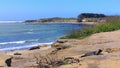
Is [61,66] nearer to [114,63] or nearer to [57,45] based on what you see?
[114,63]

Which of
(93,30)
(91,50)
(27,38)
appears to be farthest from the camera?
(27,38)

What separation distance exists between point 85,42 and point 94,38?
0.77m

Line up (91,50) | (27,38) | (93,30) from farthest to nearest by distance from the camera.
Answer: (27,38), (93,30), (91,50)

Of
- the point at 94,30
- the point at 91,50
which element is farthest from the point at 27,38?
the point at 91,50

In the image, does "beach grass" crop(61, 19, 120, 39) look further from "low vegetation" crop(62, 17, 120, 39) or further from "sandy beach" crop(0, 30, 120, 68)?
"sandy beach" crop(0, 30, 120, 68)

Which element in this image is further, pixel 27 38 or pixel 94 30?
pixel 27 38

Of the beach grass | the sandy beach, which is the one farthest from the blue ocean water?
the sandy beach

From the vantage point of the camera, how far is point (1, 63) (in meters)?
12.4

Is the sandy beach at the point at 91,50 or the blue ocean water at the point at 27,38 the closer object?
the sandy beach at the point at 91,50

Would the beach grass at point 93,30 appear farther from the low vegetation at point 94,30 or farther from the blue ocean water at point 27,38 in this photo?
the blue ocean water at point 27,38

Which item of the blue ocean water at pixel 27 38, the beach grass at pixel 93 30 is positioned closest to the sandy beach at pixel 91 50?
the beach grass at pixel 93 30

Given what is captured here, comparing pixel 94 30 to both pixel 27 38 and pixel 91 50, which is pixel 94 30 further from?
pixel 27 38

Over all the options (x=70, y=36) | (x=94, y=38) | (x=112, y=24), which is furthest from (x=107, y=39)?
(x=112, y=24)

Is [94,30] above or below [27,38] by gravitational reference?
above
